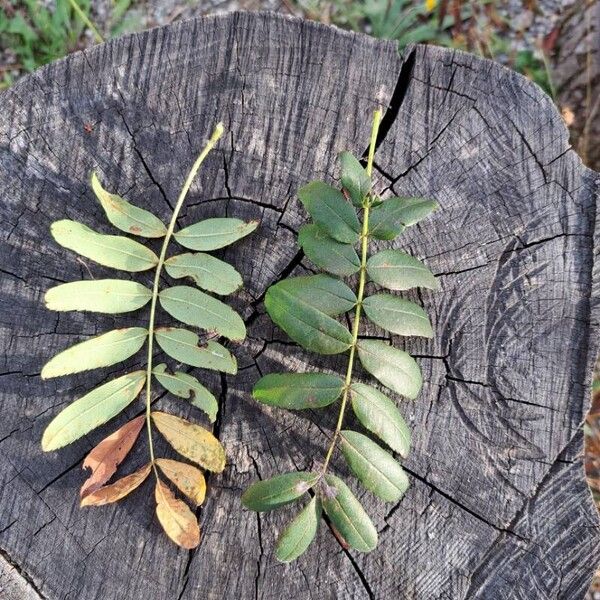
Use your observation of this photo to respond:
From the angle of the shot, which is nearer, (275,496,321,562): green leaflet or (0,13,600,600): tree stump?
(275,496,321,562): green leaflet

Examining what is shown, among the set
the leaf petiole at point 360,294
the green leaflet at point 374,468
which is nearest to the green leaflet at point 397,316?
the leaf petiole at point 360,294

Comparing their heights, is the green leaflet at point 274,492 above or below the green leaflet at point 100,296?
below

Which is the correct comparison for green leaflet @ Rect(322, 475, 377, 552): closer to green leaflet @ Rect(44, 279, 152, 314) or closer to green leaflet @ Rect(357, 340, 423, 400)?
green leaflet @ Rect(357, 340, 423, 400)

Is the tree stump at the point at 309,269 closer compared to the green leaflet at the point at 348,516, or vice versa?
the green leaflet at the point at 348,516

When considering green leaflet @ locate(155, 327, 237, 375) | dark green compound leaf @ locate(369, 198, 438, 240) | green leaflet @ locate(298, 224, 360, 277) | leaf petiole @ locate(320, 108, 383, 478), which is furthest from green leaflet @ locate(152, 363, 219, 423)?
dark green compound leaf @ locate(369, 198, 438, 240)

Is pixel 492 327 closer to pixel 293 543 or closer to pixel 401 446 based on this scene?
pixel 401 446

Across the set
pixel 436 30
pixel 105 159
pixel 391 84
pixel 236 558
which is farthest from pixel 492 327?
pixel 436 30

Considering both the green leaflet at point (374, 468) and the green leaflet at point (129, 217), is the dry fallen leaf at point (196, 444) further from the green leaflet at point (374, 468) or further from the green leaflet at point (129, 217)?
the green leaflet at point (129, 217)
